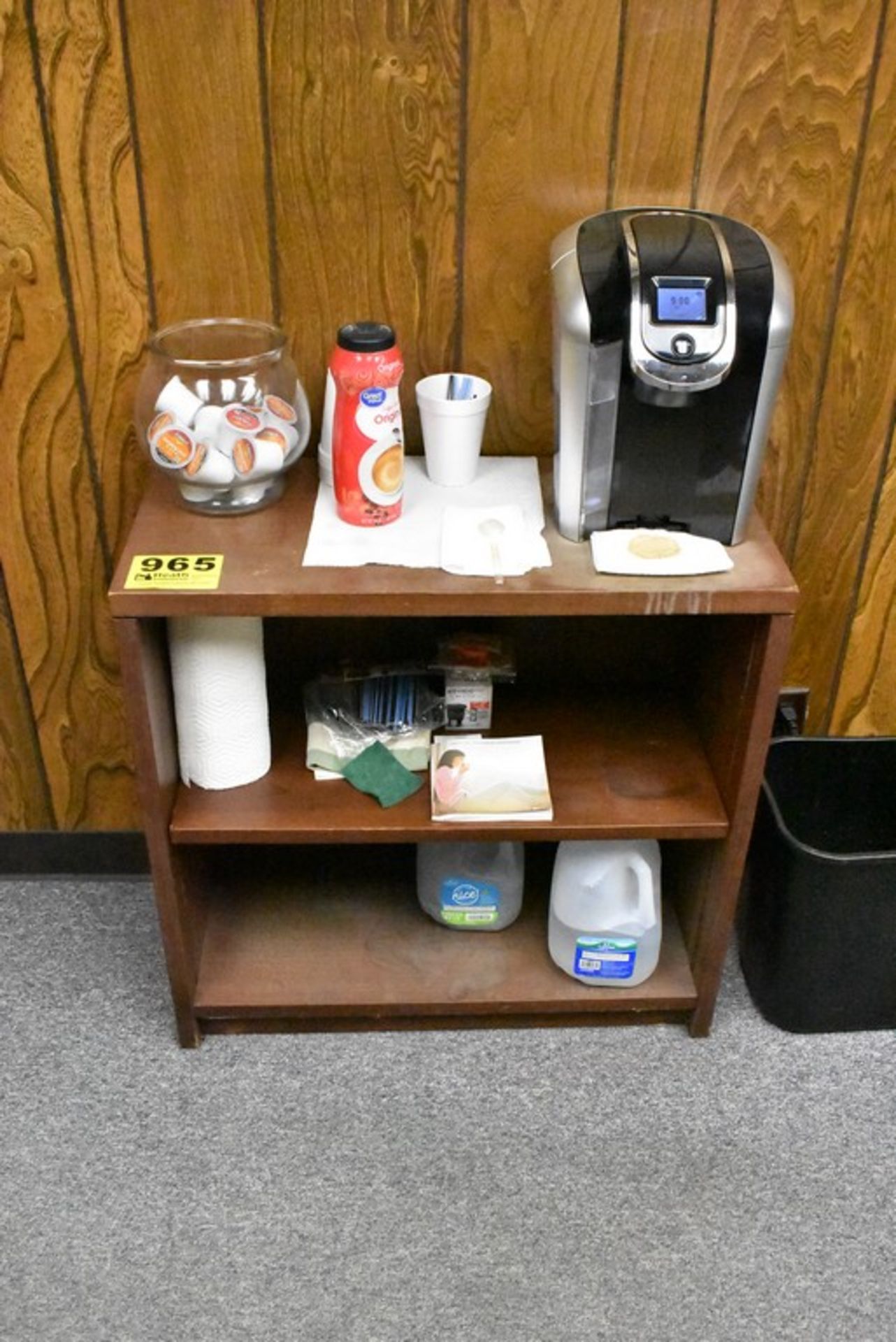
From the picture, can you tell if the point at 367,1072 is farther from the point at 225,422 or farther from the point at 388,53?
the point at 388,53

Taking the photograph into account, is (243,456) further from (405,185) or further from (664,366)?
(664,366)

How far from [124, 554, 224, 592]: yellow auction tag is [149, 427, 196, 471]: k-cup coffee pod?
0.36 feet

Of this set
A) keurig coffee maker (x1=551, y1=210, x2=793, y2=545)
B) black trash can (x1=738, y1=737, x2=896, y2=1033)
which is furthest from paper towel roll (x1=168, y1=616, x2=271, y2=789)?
black trash can (x1=738, y1=737, x2=896, y2=1033)

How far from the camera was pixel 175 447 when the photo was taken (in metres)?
1.40

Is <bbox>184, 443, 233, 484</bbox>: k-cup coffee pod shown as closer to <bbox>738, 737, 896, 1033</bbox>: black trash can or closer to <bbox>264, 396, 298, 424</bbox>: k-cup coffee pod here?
<bbox>264, 396, 298, 424</bbox>: k-cup coffee pod

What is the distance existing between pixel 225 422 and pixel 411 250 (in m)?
0.31

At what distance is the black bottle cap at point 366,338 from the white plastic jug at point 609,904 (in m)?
0.71

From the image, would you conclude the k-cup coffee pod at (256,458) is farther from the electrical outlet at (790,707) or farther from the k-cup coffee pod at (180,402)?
the electrical outlet at (790,707)

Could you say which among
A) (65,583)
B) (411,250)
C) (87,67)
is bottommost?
(65,583)

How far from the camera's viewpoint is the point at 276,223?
1.47 m

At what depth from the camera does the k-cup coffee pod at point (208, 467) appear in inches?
55.3

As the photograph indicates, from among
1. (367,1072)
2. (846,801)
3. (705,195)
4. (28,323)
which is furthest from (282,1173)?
(705,195)

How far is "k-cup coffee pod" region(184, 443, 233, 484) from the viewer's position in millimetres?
1404

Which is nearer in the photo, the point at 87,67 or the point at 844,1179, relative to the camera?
the point at 87,67
